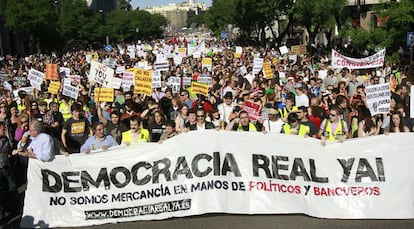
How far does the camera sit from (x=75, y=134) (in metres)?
9.86

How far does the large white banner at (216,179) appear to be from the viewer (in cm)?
739

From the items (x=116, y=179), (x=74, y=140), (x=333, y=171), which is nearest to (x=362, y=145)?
(x=333, y=171)

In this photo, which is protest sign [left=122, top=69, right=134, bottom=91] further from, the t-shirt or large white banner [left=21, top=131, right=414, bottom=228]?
large white banner [left=21, top=131, right=414, bottom=228]

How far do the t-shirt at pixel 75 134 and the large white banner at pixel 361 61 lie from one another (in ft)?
26.3

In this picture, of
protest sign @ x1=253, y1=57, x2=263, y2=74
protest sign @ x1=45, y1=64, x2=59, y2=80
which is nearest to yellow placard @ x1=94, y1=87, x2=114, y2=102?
protest sign @ x1=45, y1=64, x2=59, y2=80

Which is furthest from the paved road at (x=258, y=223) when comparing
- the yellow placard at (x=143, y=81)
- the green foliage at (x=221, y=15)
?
the green foliage at (x=221, y=15)

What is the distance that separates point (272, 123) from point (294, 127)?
1.58ft

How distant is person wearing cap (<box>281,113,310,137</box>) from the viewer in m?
8.70

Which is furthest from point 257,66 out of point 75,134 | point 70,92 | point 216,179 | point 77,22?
point 77,22

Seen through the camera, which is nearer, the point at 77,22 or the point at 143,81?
the point at 143,81

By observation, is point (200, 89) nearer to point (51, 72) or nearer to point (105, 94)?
point (105, 94)

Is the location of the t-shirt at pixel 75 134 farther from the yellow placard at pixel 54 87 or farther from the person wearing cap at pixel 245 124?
the yellow placard at pixel 54 87

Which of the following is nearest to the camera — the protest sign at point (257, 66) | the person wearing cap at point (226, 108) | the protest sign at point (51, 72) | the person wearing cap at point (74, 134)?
the person wearing cap at point (74, 134)

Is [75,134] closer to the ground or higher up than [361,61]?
closer to the ground
